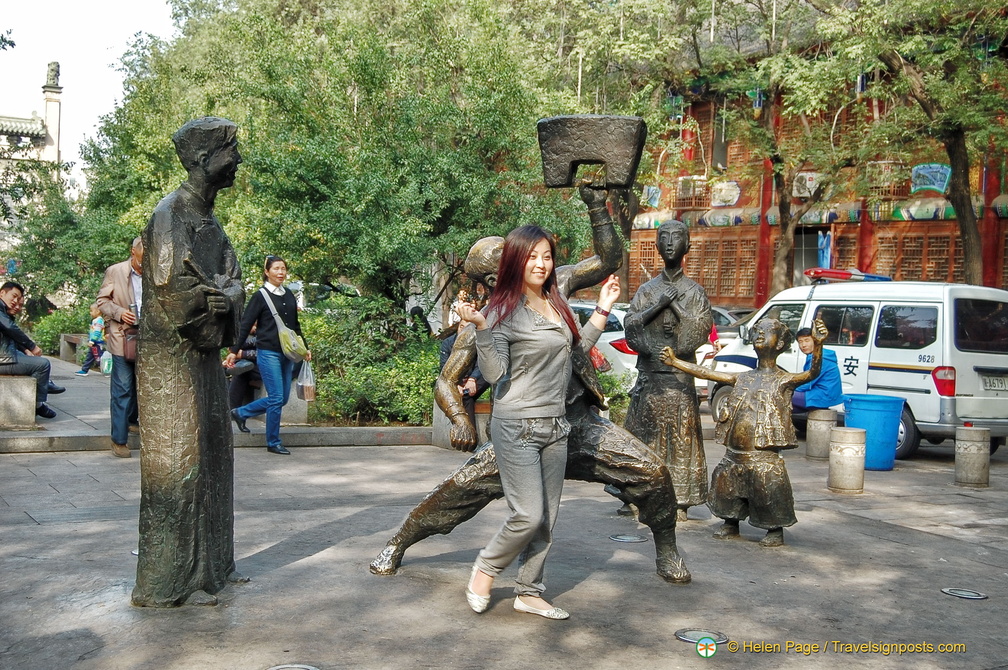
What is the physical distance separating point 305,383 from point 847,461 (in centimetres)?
496

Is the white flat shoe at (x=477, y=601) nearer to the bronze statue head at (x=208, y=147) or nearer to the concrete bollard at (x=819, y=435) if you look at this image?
the bronze statue head at (x=208, y=147)

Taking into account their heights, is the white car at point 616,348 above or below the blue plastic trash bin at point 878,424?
above

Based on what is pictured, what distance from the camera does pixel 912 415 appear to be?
1201cm

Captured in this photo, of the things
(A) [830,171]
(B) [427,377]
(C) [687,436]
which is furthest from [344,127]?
(A) [830,171]

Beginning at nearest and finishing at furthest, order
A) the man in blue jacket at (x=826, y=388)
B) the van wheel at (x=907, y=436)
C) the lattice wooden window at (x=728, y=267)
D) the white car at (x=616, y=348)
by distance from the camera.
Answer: the van wheel at (x=907, y=436) < the man in blue jacket at (x=826, y=388) < the white car at (x=616, y=348) < the lattice wooden window at (x=728, y=267)

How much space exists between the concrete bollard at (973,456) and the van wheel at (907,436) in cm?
176

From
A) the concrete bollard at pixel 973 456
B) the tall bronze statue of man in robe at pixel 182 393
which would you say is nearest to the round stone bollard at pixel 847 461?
the concrete bollard at pixel 973 456

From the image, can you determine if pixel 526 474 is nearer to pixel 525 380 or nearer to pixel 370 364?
pixel 525 380

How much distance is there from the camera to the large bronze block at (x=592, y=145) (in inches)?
222

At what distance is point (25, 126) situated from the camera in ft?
152

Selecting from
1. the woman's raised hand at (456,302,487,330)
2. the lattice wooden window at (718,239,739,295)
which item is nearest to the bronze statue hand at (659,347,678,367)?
the woman's raised hand at (456,302,487,330)

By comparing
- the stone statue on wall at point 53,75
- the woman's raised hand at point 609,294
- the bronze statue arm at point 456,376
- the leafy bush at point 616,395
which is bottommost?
the leafy bush at point 616,395

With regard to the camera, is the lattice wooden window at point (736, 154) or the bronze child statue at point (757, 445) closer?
the bronze child statue at point (757, 445)

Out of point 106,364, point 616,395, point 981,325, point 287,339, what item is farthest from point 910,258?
point 287,339
